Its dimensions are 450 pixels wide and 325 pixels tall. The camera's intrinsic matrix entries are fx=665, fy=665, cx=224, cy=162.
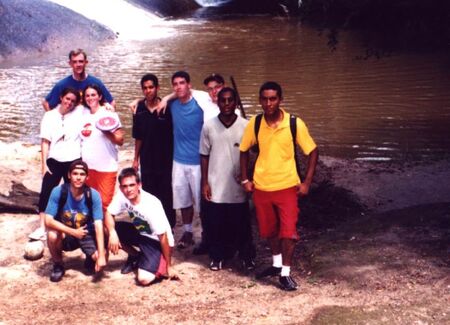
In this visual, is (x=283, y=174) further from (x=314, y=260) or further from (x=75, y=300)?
(x=75, y=300)

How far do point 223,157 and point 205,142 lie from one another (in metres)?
0.22

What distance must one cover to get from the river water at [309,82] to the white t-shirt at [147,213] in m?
6.99

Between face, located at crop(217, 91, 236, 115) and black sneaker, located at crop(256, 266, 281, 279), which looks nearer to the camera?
face, located at crop(217, 91, 236, 115)

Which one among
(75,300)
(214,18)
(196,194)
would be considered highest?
(214,18)

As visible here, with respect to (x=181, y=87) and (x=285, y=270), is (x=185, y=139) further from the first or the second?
(x=285, y=270)

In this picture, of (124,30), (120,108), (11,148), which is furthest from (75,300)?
(124,30)

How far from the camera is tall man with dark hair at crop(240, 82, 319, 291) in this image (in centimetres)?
554

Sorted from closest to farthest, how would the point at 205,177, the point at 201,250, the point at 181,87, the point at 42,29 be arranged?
the point at 205,177 → the point at 181,87 → the point at 201,250 → the point at 42,29

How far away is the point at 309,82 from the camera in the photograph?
63.6 ft

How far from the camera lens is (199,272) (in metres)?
6.44

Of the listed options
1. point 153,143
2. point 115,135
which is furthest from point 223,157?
point 115,135

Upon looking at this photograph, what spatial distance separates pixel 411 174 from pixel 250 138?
18.8 ft

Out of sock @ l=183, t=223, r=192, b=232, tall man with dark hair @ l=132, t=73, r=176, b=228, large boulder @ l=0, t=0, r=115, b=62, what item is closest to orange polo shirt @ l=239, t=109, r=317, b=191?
tall man with dark hair @ l=132, t=73, r=176, b=228

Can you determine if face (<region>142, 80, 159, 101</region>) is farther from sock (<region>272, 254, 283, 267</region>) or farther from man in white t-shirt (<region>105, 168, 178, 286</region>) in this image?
sock (<region>272, 254, 283, 267</region>)
